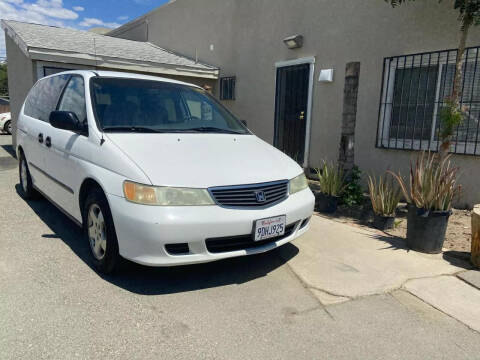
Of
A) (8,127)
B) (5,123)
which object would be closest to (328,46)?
(5,123)

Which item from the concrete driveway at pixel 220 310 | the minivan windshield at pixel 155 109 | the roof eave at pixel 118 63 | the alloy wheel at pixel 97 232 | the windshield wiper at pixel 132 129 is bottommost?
the concrete driveway at pixel 220 310

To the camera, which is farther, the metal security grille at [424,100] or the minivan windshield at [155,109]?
the metal security grille at [424,100]

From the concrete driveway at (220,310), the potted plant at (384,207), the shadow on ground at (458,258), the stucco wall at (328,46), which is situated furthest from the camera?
the stucco wall at (328,46)

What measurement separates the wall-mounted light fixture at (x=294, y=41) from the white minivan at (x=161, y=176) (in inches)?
160

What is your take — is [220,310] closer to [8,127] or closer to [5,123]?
[5,123]

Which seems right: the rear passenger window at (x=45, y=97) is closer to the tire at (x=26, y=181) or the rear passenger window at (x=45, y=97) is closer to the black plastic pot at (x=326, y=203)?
the tire at (x=26, y=181)

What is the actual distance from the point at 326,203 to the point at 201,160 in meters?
2.85

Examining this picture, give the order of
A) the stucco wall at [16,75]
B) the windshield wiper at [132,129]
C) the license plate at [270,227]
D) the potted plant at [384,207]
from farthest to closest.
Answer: the stucco wall at [16,75]
the potted plant at [384,207]
the windshield wiper at [132,129]
the license plate at [270,227]

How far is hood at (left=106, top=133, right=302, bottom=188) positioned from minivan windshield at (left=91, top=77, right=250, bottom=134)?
0.21 metres

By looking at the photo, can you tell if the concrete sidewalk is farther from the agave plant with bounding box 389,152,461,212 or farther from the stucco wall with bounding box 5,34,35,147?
the stucco wall with bounding box 5,34,35,147

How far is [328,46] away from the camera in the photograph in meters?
6.95

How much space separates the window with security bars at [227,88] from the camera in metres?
9.92

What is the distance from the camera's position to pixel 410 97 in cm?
580

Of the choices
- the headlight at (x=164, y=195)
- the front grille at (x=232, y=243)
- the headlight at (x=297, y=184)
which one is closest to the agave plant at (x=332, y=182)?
the headlight at (x=297, y=184)
